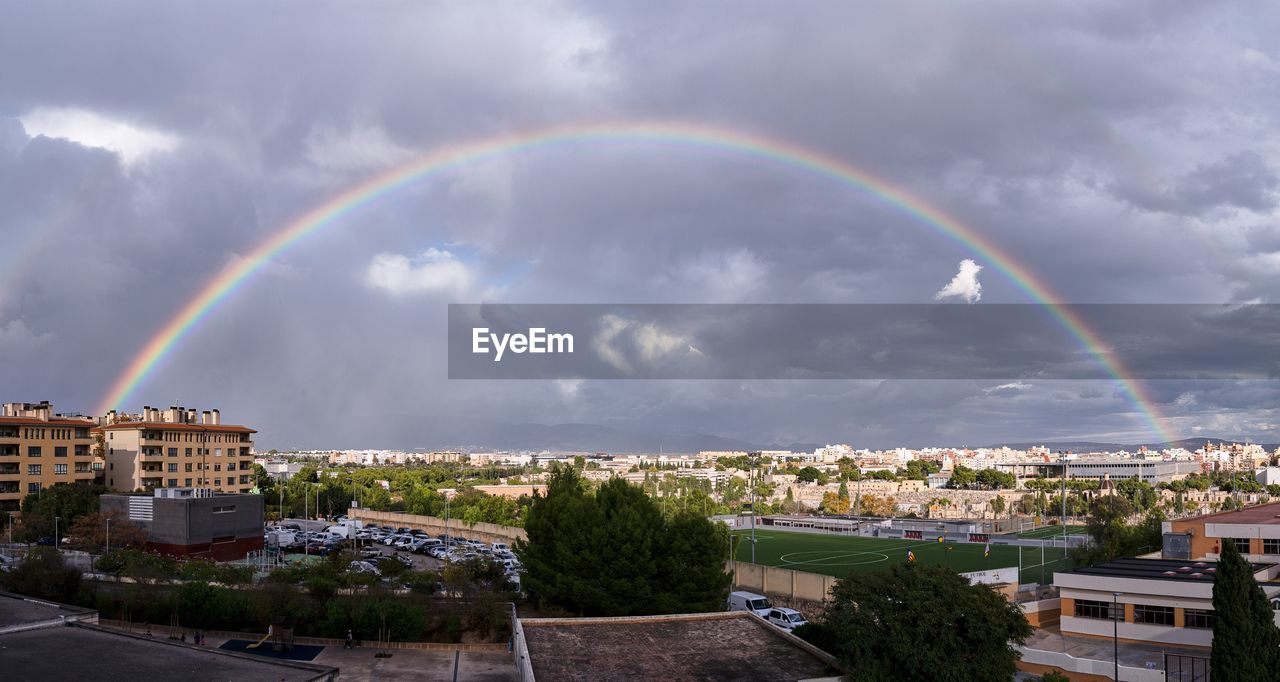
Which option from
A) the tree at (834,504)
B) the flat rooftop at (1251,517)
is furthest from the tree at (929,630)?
the tree at (834,504)

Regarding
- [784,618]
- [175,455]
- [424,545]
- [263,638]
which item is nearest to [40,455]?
[175,455]

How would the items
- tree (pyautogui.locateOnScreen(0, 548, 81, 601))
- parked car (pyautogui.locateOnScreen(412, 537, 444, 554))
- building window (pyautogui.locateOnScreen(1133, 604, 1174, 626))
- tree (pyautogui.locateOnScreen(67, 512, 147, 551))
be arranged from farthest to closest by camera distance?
1. parked car (pyautogui.locateOnScreen(412, 537, 444, 554))
2. tree (pyautogui.locateOnScreen(67, 512, 147, 551))
3. tree (pyautogui.locateOnScreen(0, 548, 81, 601))
4. building window (pyautogui.locateOnScreen(1133, 604, 1174, 626))

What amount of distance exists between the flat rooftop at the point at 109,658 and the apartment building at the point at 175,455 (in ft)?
157

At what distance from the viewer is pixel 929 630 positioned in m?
22.0

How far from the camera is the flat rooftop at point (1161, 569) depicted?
3178cm

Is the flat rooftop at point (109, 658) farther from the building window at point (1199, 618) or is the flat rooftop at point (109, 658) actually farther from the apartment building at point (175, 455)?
the apartment building at point (175, 455)

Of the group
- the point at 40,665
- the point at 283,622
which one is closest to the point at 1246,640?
the point at 40,665

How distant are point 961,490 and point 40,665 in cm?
14908

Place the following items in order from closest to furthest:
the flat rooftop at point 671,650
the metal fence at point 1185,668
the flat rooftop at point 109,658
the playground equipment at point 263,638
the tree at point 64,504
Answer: the flat rooftop at point 109,658 < the flat rooftop at point 671,650 < the metal fence at point 1185,668 < the playground equipment at point 263,638 < the tree at point 64,504

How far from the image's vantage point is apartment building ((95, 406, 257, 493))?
77.3 metres

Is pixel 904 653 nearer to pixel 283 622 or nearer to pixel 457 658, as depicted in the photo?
pixel 457 658

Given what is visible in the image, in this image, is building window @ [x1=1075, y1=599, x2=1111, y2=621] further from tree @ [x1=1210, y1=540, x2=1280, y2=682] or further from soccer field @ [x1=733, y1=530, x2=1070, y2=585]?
soccer field @ [x1=733, y1=530, x2=1070, y2=585]

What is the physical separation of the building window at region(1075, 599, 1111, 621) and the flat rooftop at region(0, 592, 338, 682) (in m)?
25.8

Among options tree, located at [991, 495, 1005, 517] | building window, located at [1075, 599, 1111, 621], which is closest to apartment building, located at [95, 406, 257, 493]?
building window, located at [1075, 599, 1111, 621]
